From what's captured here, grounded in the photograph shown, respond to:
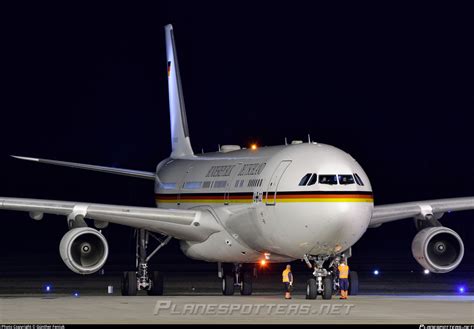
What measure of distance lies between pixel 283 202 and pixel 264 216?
1261 millimetres

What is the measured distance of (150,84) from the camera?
5098 inches

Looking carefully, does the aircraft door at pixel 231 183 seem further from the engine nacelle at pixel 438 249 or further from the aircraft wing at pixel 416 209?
the engine nacelle at pixel 438 249

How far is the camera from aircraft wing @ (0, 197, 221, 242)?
38.1m

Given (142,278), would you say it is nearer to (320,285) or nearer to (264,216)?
(264,216)

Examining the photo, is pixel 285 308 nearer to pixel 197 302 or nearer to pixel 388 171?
pixel 197 302

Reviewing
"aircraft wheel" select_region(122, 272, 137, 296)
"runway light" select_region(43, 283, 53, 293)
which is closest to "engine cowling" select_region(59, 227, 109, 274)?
"aircraft wheel" select_region(122, 272, 137, 296)

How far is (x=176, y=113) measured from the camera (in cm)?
5128

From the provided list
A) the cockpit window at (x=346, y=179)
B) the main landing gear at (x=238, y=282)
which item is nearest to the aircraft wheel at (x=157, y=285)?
the main landing gear at (x=238, y=282)

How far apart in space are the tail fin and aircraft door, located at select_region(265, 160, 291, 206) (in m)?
12.1

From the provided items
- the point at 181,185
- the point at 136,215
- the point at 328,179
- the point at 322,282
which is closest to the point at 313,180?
the point at 328,179

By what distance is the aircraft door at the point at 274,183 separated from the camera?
1421 inches

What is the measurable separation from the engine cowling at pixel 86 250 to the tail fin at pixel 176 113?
1152 centimetres

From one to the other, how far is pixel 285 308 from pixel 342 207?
438cm

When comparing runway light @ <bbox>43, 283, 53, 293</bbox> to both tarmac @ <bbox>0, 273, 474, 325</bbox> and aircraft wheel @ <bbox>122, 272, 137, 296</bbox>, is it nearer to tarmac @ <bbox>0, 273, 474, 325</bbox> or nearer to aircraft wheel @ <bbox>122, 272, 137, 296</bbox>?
tarmac @ <bbox>0, 273, 474, 325</bbox>
